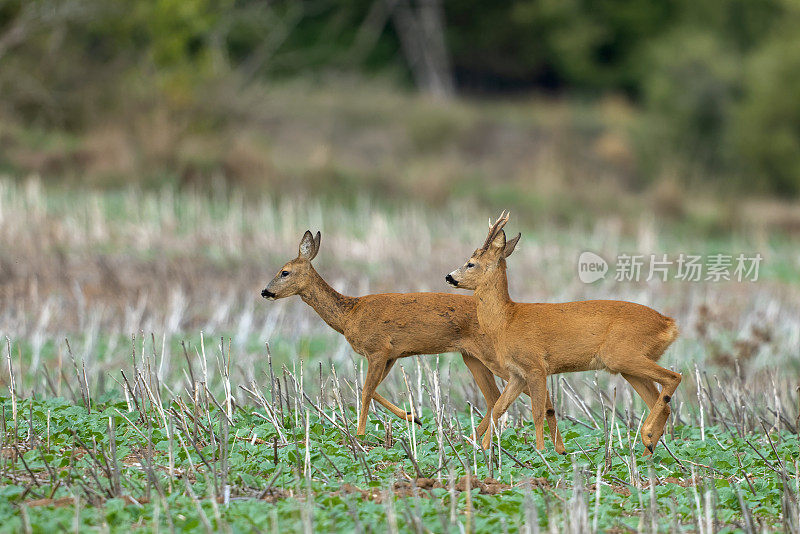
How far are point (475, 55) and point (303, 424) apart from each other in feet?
139

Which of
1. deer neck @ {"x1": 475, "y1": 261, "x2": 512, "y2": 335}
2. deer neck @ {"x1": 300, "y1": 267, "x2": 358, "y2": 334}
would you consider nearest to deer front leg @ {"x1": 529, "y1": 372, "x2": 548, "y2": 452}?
deer neck @ {"x1": 475, "y1": 261, "x2": 512, "y2": 335}

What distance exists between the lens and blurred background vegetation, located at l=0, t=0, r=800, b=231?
25938mm

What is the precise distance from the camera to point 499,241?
5.21 meters

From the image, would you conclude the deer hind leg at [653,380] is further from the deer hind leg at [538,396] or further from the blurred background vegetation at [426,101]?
the blurred background vegetation at [426,101]

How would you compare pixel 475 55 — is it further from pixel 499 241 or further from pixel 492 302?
pixel 499 241

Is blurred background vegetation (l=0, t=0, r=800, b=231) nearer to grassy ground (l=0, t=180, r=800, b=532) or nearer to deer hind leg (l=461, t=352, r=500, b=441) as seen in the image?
grassy ground (l=0, t=180, r=800, b=532)

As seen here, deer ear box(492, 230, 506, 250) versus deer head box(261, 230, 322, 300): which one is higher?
deer ear box(492, 230, 506, 250)

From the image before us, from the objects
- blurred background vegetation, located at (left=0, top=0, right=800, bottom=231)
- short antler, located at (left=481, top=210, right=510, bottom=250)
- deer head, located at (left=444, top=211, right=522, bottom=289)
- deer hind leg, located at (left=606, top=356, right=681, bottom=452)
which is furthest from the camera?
blurred background vegetation, located at (left=0, top=0, right=800, bottom=231)

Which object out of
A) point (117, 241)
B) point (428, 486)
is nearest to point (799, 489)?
point (428, 486)

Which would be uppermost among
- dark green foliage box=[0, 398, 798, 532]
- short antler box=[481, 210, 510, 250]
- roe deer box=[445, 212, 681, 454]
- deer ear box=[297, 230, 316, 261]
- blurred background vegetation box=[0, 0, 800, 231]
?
blurred background vegetation box=[0, 0, 800, 231]

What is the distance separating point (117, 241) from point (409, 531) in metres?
12.4

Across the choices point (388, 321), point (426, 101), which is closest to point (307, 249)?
point (388, 321)

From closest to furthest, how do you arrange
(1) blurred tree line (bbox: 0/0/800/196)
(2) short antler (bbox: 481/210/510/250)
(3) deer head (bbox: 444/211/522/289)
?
(2) short antler (bbox: 481/210/510/250)
(3) deer head (bbox: 444/211/522/289)
(1) blurred tree line (bbox: 0/0/800/196)

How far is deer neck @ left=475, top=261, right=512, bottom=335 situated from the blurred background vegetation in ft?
59.3
